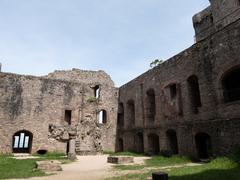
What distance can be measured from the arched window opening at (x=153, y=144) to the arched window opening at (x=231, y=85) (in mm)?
6651

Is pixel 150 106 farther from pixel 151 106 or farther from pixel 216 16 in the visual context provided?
pixel 216 16

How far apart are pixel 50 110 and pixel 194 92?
11825mm

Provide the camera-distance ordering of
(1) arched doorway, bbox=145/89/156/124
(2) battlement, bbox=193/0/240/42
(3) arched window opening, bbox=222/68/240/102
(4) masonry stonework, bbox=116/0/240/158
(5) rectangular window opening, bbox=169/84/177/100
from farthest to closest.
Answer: (1) arched doorway, bbox=145/89/156/124
(5) rectangular window opening, bbox=169/84/177/100
(2) battlement, bbox=193/0/240/42
(3) arched window opening, bbox=222/68/240/102
(4) masonry stonework, bbox=116/0/240/158

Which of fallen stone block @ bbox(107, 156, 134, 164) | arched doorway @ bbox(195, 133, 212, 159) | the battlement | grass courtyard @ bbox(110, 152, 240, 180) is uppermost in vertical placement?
the battlement

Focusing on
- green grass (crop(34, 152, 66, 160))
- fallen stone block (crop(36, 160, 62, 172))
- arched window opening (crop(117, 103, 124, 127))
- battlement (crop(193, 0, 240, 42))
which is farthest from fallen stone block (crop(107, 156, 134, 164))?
battlement (crop(193, 0, 240, 42))

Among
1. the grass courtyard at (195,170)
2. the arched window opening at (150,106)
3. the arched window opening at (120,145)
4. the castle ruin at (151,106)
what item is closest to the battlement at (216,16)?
the castle ruin at (151,106)

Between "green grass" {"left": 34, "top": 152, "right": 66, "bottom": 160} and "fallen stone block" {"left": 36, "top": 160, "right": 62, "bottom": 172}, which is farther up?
"green grass" {"left": 34, "top": 152, "right": 66, "bottom": 160}

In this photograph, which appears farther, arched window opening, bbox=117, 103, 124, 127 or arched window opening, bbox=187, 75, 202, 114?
arched window opening, bbox=117, 103, 124, 127

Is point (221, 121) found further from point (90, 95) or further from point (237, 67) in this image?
point (90, 95)

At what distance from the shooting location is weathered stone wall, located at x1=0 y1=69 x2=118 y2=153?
18.3 meters

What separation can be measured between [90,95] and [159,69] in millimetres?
7642

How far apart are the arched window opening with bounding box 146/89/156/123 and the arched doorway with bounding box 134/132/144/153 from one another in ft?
6.35

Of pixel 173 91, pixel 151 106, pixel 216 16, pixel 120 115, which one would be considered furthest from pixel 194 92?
pixel 120 115

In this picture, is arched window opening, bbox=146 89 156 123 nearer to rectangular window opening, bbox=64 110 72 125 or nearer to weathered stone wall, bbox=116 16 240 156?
weathered stone wall, bbox=116 16 240 156
